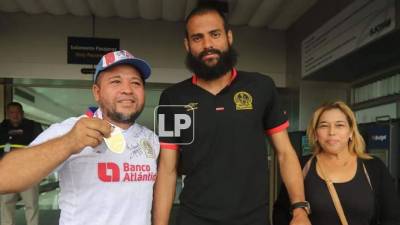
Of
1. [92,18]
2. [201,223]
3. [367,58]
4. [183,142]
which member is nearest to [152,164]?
[183,142]

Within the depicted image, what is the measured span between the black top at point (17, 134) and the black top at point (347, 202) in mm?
4847

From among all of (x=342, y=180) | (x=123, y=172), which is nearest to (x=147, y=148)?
→ (x=123, y=172)

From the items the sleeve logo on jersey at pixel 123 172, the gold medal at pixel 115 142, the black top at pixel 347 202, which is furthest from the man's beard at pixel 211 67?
the black top at pixel 347 202

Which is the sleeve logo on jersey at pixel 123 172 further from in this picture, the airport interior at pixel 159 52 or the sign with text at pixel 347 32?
the airport interior at pixel 159 52

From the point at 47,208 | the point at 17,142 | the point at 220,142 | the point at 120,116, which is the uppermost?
the point at 120,116

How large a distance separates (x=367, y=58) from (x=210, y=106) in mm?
3534

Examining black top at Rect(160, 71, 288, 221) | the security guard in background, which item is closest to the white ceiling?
the security guard in background

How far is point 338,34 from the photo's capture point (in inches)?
199

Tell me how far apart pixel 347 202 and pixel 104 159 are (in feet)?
3.99

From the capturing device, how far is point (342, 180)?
2156 mm

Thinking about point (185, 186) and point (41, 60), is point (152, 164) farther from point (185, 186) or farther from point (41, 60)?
point (41, 60)

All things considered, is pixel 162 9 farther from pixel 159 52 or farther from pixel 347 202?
pixel 347 202

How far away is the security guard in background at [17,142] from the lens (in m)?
5.87

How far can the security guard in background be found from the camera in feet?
19.3
